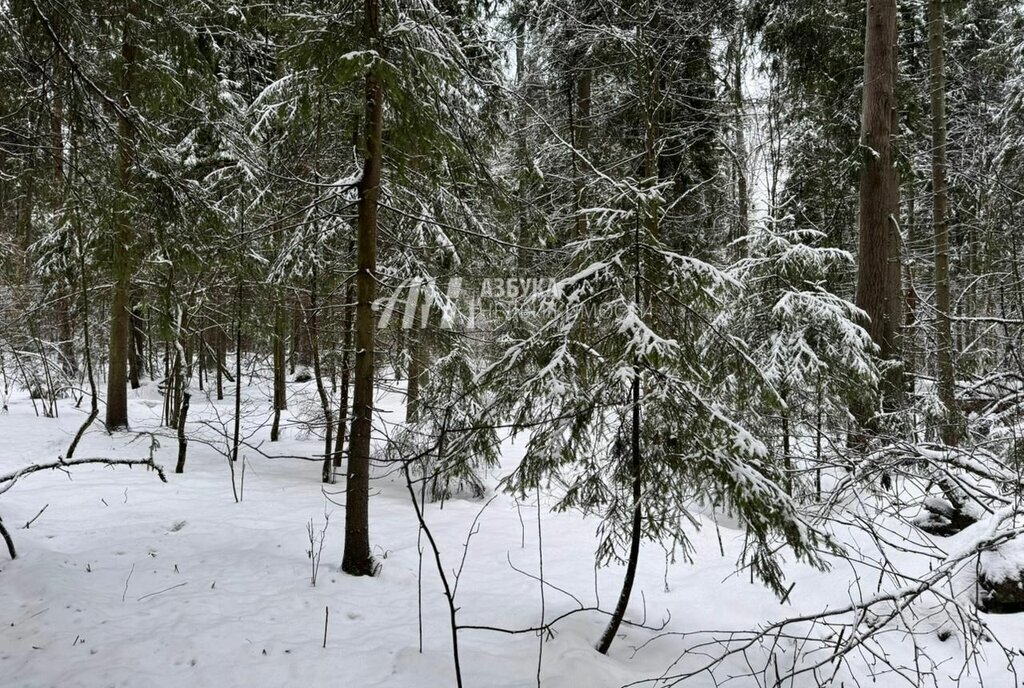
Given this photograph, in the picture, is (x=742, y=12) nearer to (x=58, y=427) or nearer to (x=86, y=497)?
(x=86, y=497)

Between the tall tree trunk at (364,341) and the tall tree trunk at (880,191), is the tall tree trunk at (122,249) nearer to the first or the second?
the tall tree trunk at (364,341)

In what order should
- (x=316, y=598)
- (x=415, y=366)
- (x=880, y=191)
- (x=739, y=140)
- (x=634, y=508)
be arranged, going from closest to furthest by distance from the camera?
(x=634, y=508) → (x=316, y=598) → (x=880, y=191) → (x=415, y=366) → (x=739, y=140)

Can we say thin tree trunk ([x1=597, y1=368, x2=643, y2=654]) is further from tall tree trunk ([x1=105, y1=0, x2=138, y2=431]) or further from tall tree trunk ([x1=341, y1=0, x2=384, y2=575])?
tall tree trunk ([x1=105, y1=0, x2=138, y2=431])

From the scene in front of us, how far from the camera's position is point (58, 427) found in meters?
10.7

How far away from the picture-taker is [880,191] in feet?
25.3

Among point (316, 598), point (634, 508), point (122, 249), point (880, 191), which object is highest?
point (880, 191)

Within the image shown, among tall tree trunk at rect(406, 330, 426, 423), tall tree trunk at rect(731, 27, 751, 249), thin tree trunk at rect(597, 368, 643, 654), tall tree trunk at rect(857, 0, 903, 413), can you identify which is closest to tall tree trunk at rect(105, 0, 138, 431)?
tall tree trunk at rect(406, 330, 426, 423)

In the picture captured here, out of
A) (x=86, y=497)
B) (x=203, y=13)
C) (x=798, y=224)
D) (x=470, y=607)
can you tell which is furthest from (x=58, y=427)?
(x=798, y=224)

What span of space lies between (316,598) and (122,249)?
3410 mm

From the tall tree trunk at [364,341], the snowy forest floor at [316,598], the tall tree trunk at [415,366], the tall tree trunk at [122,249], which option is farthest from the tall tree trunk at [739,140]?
the tall tree trunk at [122,249]

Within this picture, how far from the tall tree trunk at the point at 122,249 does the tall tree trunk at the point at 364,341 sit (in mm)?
1880

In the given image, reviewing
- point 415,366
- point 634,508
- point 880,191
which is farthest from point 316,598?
point 880,191

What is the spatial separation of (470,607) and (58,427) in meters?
9.98

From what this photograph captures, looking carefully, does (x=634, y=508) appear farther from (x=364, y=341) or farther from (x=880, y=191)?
(x=880, y=191)
